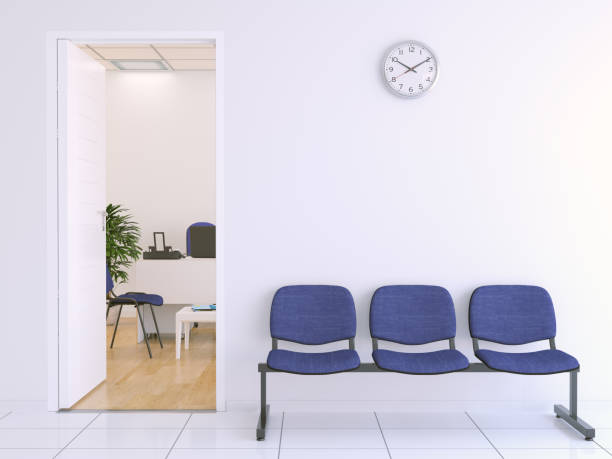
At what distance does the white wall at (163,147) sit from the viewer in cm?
671

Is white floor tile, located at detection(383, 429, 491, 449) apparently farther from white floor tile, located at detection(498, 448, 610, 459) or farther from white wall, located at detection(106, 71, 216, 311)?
white wall, located at detection(106, 71, 216, 311)

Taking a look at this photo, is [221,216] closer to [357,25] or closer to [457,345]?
[357,25]

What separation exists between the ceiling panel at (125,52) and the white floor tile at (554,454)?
5.14m

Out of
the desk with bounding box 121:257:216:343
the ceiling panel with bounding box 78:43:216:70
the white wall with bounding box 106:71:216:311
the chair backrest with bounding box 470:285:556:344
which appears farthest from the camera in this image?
the white wall with bounding box 106:71:216:311

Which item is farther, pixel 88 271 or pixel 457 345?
pixel 88 271

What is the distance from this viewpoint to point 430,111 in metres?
3.36

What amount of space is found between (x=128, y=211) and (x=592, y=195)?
17.2 feet

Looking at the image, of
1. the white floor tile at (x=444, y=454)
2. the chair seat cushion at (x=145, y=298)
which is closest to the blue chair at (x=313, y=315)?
the white floor tile at (x=444, y=454)

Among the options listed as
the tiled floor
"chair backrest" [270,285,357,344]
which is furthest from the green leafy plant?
"chair backrest" [270,285,357,344]

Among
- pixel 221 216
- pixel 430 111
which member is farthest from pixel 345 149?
pixel 221 216

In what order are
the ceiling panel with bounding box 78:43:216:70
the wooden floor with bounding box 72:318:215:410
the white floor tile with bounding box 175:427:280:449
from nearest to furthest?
the white floor tile with bounding box 175:427:280:449 → the wooden floor with bounding box 72:318:215:410 → the ceiling panel with bounding box 78:43:216:70

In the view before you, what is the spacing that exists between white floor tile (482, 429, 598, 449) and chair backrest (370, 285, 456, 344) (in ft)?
1.96

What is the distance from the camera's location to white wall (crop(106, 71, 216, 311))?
6711 mm

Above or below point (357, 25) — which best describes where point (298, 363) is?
below
